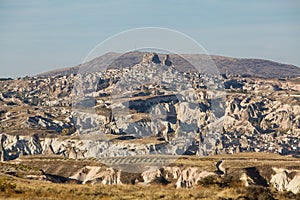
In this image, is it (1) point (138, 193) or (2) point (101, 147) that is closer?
(1) point (138, 193)

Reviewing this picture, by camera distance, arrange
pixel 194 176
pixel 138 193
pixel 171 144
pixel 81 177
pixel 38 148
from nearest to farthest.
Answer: pixel 138 193
pixel 194 176
pixel 81 177
pixel 171 144
pixel 38 148

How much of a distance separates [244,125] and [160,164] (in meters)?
117

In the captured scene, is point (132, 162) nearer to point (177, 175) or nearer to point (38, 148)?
point (177, 175)

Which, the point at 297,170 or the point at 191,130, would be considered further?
the point at 191,130

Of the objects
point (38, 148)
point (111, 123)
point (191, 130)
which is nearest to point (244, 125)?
point (191, 130)

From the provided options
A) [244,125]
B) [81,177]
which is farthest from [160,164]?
[244,125]

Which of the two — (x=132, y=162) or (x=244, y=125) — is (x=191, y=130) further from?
(x=132, y=162)

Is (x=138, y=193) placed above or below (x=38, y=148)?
above

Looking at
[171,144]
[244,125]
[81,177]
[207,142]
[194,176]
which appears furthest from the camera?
[244,125]

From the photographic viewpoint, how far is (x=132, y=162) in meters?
Result: 91.3

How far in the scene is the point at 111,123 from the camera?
15988cm

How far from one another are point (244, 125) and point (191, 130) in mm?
38101

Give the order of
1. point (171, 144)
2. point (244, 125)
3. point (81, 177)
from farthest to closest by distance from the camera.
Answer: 1. point (244, 125)
2. point (171, 144)
3. point (81, 177)

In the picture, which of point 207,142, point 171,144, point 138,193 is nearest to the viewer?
point 138,193
